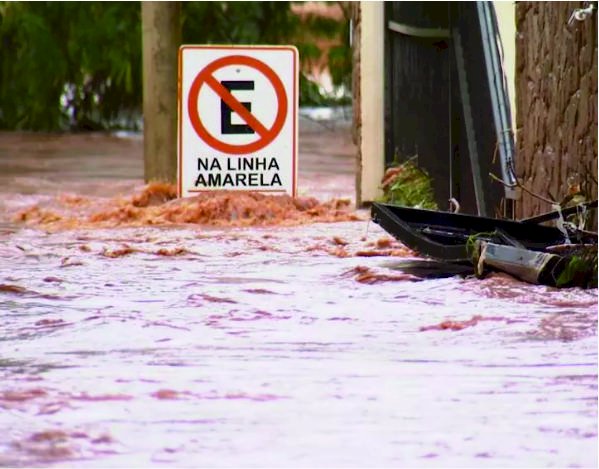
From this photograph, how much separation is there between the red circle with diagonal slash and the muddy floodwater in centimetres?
141

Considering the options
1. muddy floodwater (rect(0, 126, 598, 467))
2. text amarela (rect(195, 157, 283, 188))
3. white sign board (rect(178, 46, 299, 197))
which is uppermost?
white sign board (rect(178, 46, 299, 197))

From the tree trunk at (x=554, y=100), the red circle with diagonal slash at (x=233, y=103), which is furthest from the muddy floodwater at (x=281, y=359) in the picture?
the red circle with diagonal slash at (x=233, y=103)

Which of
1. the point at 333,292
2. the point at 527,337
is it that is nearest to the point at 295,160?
the point at 333,292

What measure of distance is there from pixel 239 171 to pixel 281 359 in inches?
191

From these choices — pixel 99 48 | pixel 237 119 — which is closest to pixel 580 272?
pixel 237 119

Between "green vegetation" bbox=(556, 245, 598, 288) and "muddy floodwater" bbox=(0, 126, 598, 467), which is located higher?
"green vegetation" bbox=(556, 245, 598, 288)

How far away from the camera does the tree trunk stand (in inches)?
276

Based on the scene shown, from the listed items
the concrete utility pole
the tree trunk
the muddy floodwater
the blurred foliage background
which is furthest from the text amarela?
the blurred foliage background

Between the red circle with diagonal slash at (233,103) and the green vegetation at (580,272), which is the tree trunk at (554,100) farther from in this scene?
the red circle with diagonal slash at (233,103)

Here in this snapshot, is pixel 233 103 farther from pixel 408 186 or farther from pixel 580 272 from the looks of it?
pixel 580 272

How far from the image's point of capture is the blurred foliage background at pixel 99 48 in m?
16.8

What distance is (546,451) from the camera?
12.4 ft

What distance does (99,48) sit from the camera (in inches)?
664

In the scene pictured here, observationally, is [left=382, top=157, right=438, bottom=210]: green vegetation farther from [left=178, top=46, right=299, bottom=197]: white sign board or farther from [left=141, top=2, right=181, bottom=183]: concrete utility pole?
[left=141, top=2, right=181, bottom=183]: concrete utility pole
